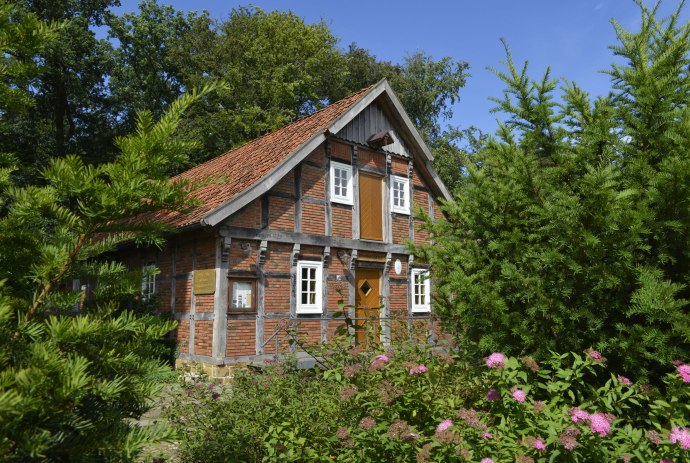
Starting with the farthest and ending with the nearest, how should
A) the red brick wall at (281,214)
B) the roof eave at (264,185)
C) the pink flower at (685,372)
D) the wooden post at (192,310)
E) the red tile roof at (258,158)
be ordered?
the red brick wall at (281,214), the wooden post at (192,310), the red tile roof at (258,158), the roof eave at (264,185), the pink flower at (685,372)

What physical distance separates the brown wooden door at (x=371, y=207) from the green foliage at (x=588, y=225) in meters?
9.47

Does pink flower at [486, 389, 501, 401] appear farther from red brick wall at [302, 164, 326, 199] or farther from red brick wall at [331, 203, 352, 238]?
red brick wall at [331, 203, 352, 238]

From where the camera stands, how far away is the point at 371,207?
47.4ft

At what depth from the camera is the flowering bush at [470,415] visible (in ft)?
9.43

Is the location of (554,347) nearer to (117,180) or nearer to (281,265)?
(117,180)

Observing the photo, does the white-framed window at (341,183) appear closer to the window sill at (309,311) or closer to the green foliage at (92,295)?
the window sill at (309,311)

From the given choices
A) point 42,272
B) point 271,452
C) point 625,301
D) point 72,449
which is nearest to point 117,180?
point 42,272

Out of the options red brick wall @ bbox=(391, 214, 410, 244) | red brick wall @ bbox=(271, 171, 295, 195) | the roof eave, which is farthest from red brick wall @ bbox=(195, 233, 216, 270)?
red brick wall @ bbox=(391, 214, 410, 244)

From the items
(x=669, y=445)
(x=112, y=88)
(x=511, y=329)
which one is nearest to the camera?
(x=669, y=445)

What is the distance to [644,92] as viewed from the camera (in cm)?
386

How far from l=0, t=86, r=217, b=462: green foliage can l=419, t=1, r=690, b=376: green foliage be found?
2850 mm

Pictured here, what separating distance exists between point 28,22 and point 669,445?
354 centimetres

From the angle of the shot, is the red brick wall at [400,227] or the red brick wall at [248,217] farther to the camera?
the red brick wall at [400,227]

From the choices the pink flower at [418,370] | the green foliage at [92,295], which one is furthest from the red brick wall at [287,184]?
the green foliage at [92,295]
